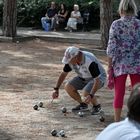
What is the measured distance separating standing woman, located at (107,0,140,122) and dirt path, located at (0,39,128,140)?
0.80m

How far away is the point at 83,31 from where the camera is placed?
76.0 ft

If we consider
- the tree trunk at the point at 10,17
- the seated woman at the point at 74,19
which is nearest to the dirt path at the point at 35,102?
A: the tree trunk at the point at 10,17

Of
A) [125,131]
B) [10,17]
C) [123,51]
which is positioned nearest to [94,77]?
[123,51]

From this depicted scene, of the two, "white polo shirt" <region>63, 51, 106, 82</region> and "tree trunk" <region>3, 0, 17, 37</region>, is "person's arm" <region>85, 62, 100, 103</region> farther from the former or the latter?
"tree trunk" <region>3, 0, 17, 37</region>

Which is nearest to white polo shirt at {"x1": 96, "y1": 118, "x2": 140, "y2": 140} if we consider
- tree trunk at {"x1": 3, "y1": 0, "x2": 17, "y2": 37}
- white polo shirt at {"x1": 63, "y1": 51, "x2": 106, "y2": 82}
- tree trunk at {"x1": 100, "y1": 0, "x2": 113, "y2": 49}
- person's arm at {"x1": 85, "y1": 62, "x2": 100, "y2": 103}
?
person's arm at {"x1": 85, "y1": 62, "x2": 100, "y2": 103}

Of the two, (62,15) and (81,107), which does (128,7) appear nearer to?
(81,107)

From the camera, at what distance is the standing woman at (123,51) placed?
6582mm

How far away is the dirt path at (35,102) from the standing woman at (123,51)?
799mm

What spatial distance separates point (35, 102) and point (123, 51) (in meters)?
2.51

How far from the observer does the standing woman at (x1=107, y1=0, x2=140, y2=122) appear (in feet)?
21.6

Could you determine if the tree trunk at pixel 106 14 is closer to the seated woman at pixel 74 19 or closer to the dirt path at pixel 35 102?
the dirt path at pixel 35 102

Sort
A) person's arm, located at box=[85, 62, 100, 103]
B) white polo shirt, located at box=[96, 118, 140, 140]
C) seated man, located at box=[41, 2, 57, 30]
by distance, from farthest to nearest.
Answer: seated man, located at box=[41, 2, 57, 30] < person's arm, located at box=[85, 62, 100, 103] < white polo shirt, located at box=[96, 118, 140, 140]

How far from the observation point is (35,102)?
870 cm

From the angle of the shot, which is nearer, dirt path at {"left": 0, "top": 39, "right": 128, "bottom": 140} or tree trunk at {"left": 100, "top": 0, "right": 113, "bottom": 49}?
dirt path at {"left": 0, "top": 39, "right": 128, "bottom": 140}
